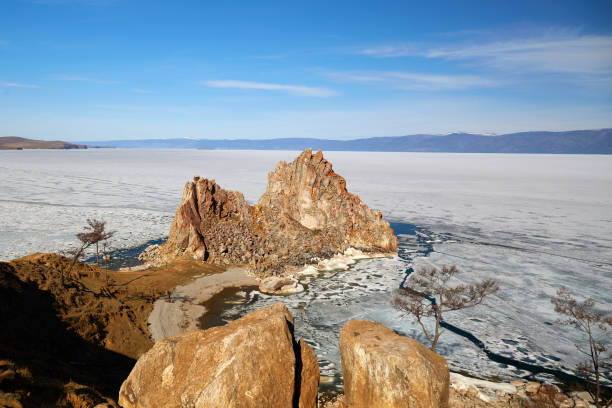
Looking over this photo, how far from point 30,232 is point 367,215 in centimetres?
4607

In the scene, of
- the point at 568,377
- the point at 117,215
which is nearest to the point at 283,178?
the point at 117,215

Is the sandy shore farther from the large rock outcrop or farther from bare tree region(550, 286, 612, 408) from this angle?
bare tree region(550, 286, 612, 408)

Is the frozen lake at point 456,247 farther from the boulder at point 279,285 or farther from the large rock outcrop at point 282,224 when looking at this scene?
the large rock outcrop at point 282,224

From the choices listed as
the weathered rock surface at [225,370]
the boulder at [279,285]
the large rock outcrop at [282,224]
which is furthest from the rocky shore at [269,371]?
the large rock outcrop at [282,224]

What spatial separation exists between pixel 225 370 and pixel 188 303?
1941 centimetres

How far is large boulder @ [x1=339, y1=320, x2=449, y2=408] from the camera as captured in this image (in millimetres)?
13719

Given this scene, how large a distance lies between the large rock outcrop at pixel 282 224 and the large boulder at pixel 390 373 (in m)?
24.9

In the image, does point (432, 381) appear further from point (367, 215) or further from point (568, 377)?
point (367, 215)

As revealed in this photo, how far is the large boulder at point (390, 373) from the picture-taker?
1372cm

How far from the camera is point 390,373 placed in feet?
46.1

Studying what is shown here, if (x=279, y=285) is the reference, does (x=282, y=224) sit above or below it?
above

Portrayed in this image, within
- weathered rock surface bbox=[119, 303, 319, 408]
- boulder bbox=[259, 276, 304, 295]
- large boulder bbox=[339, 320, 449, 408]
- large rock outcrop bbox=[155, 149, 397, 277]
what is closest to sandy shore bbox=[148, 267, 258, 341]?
boulder bbox=[259, 276, 304, 295]

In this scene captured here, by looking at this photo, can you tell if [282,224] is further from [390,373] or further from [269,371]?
[390,373]

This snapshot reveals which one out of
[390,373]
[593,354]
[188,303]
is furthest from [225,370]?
[593,354]
